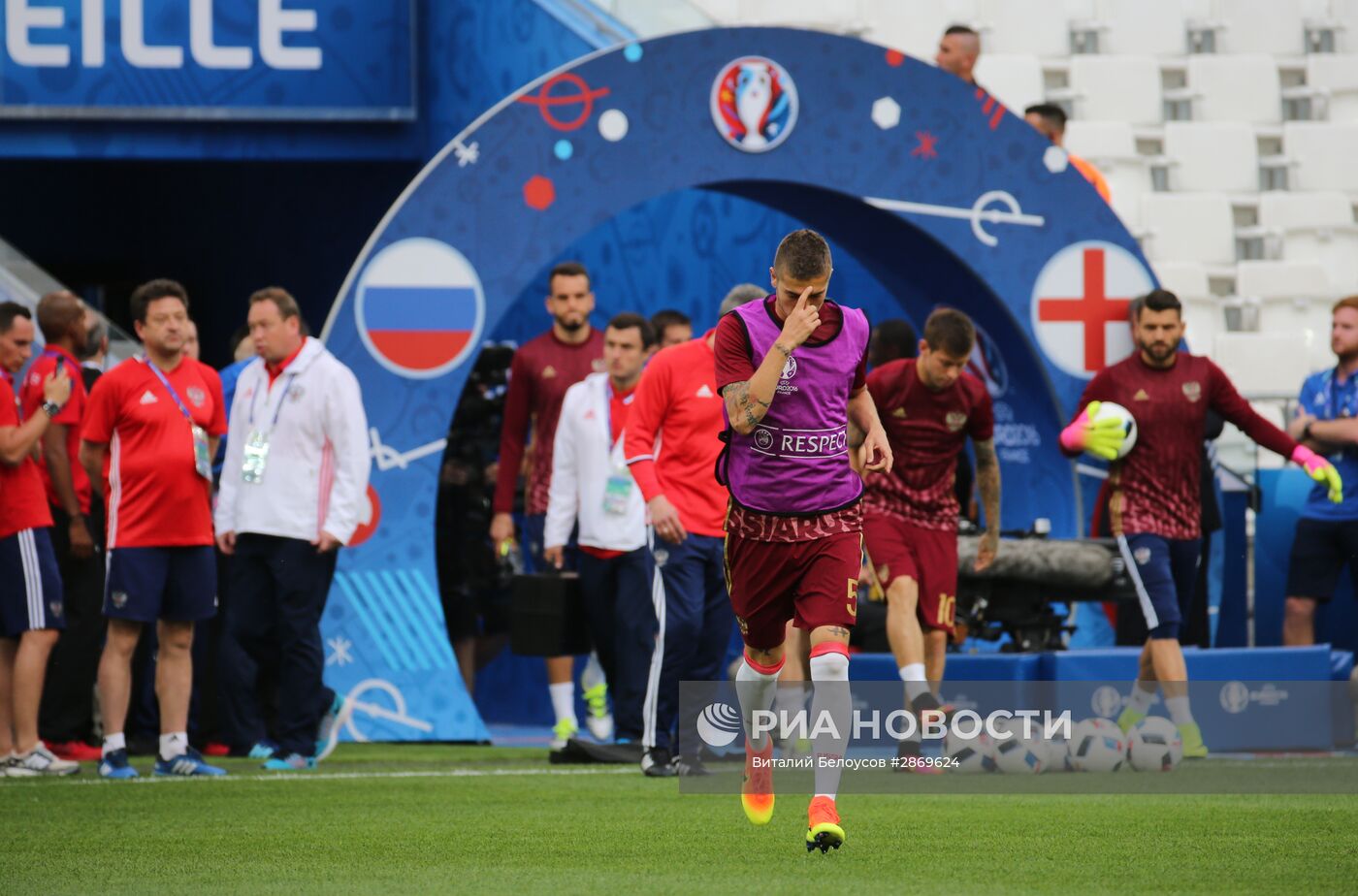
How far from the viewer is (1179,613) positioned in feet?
32.0

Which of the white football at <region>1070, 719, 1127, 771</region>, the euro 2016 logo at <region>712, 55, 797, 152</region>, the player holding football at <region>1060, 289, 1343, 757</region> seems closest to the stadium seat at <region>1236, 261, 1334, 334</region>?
the euro 2016 logo at <region>712, 55, 797, 152</region>

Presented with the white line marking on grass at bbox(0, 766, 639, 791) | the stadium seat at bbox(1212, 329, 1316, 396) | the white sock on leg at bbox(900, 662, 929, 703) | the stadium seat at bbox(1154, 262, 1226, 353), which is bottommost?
the white line marking on grass at bbox(0, 766, 639, 791)

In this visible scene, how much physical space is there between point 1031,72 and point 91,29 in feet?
24.5

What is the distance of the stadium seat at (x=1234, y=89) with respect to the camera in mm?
17609

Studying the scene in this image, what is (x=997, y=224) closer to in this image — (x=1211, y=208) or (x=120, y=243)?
(x=1211, y=208)

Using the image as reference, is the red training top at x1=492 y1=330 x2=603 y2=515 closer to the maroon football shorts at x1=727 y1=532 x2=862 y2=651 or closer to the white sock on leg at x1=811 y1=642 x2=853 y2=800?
the maroon football shorts at x1=727 y1=532 x2=862 y2=651

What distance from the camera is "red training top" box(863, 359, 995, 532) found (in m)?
9.40

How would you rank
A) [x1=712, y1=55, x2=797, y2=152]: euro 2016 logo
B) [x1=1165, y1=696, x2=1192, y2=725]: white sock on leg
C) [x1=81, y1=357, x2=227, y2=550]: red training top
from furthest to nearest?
1. [x1=712, y1=55, x2=797, y2=152]: euro 2016 logo
2. [x1=1165, y1=696, x2=1192, y2=725]: white sock on leg
3. [x1=81, y1=357, x2=227, y2=550]: red training top

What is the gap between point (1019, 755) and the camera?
9.02m

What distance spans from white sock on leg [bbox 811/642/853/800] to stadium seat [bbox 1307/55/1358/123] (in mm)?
12723

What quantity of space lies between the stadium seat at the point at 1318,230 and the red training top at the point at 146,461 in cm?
1090

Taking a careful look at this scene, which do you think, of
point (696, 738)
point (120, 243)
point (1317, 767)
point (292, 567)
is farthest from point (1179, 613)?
point (120, 243)

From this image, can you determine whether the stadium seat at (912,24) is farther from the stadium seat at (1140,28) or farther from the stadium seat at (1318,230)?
the stadium seat at (1318,230)

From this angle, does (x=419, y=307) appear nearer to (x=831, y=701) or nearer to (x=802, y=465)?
(x=802, y=465)
